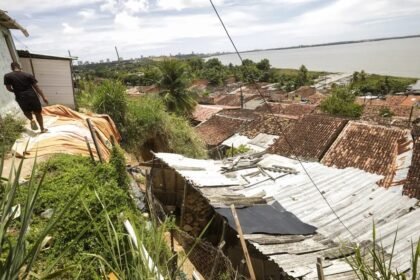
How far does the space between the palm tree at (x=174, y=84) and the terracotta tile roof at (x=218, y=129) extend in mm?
2094

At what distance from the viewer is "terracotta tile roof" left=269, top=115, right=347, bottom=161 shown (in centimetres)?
1142

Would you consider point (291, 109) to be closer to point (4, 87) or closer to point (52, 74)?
point (52, 74)

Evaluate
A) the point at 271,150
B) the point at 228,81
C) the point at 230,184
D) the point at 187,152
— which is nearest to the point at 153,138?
the point at 187,152

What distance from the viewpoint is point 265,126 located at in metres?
17.0

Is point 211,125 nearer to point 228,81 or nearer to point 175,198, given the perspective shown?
point 175,198

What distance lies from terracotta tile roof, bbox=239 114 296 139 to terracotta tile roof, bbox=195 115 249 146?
0.93m

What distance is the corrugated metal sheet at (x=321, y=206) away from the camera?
491 centimetres

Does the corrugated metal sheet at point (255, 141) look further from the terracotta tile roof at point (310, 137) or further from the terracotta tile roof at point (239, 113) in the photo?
the terracotta tile roof at point (239, 113)

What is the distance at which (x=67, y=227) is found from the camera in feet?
13.7

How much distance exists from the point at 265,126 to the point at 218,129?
388 cm

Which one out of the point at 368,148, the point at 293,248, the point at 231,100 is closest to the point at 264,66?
the point at 231,100

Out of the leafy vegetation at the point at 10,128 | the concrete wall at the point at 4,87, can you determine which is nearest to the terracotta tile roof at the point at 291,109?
the concrete wall at the point at 4,87

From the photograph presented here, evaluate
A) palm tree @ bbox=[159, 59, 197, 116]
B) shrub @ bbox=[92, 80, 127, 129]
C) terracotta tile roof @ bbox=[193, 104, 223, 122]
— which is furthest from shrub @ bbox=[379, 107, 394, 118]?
shrub @ bbox=[92, 80, 127, 129]

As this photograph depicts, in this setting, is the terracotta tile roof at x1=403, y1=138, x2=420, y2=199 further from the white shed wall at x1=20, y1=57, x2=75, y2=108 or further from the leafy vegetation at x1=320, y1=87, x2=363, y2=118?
the leafy vegetation at x1=320, y1=87, x2=363, y2=118
